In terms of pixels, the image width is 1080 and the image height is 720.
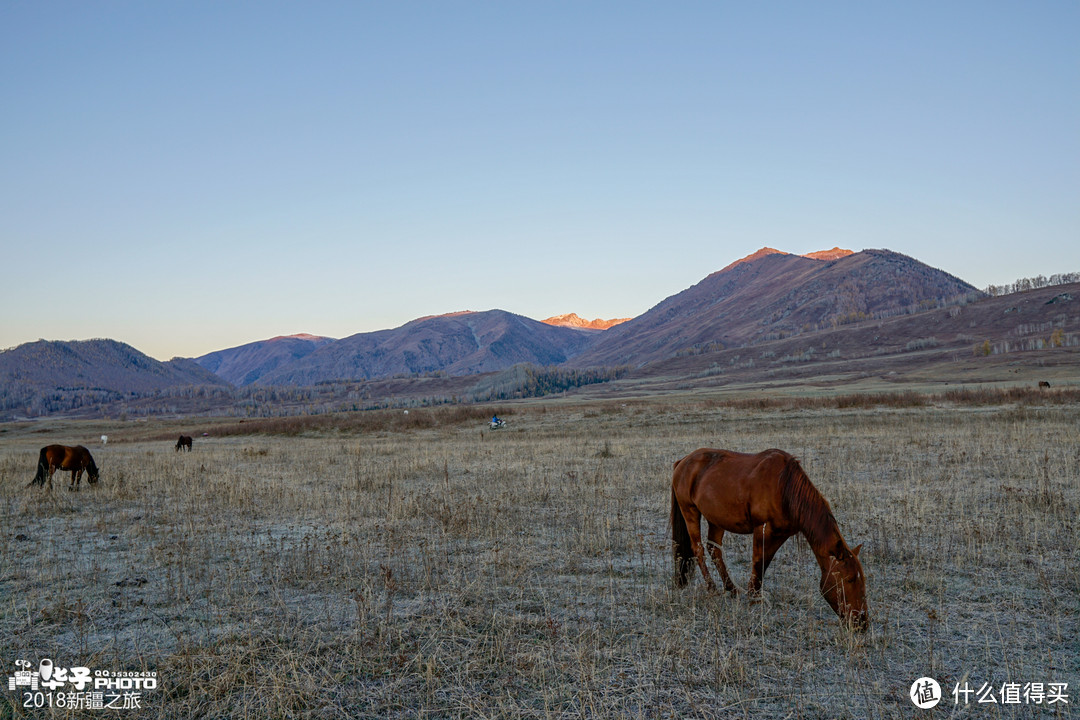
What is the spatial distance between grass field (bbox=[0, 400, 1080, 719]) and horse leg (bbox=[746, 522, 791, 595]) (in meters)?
0.28

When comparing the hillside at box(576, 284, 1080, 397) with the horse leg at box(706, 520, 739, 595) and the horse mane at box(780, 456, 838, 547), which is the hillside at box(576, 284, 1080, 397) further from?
the horse mane at box(780, 456, 838, 547)

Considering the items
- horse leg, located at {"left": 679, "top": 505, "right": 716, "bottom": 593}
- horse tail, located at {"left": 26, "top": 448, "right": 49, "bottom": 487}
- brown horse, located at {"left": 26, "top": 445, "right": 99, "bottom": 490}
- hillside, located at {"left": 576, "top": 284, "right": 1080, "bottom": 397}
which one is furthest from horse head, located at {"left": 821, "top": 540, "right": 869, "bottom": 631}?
hillside, located at {"left": 576, "top": 284, "right": 1080, "bottom": 397}

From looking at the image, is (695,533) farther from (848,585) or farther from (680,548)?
(848,585)

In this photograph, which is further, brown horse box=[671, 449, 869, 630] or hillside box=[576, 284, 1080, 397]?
hillside box=[576, 284, 1080, 397]

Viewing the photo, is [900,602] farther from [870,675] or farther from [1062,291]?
[1062,291]

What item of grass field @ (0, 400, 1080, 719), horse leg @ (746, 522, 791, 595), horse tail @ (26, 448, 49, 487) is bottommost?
grass field @ (0, 400, 1080, 719)

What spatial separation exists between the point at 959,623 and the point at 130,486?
61.4 feet

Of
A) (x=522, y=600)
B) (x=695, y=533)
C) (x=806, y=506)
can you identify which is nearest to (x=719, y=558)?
(x=695, y=533)

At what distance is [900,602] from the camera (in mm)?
7316

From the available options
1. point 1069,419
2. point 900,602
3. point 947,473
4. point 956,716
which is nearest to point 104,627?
point 956,716

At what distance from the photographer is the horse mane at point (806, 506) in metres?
6.42

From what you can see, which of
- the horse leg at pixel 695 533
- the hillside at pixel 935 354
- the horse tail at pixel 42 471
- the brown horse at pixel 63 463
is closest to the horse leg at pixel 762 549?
the horse leg at pixel 695 533

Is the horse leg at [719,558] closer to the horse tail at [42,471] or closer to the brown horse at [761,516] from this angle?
the brown horse at [761,516]

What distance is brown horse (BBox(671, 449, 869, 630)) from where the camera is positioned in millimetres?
6293
